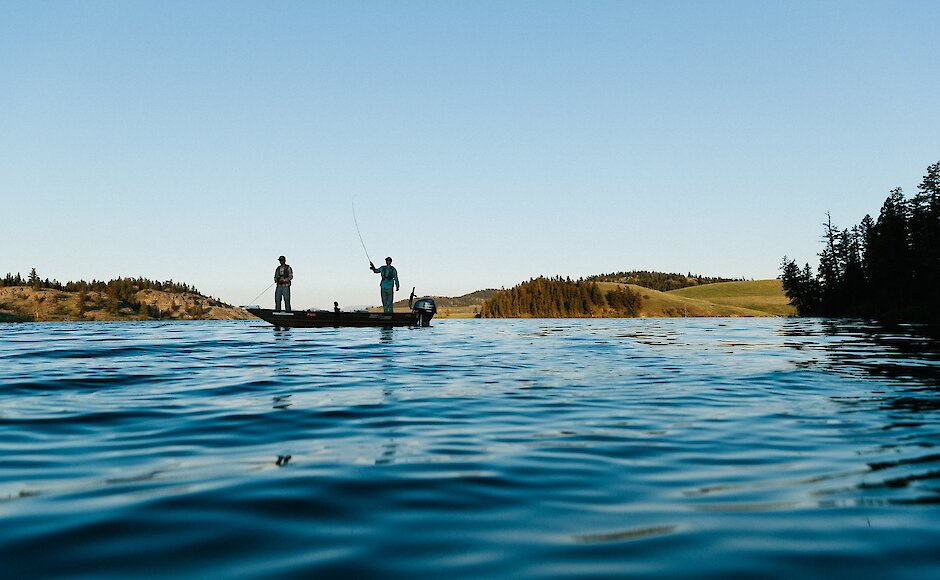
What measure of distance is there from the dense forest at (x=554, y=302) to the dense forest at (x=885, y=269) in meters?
63.0

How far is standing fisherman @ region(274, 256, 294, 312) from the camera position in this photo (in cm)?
4147

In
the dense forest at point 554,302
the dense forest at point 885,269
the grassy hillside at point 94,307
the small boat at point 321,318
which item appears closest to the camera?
the small boat at point 321,318

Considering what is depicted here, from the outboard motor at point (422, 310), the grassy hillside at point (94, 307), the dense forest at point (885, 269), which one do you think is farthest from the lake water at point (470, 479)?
the grassy hillside at point (94, 307)

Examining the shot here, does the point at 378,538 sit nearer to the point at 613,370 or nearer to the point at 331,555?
the point at 331,555

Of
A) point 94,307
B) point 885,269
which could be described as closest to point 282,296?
point 885,269

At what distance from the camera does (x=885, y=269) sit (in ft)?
317

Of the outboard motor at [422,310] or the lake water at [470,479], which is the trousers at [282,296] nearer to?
the outboard motor at [422,310]

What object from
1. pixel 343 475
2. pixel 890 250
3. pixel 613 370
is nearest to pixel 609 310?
pixel 890 250

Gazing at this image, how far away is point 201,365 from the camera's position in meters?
18.2

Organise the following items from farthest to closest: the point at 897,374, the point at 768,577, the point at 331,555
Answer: the point at 897,374 → the point at 331,555 → the point at 768,577

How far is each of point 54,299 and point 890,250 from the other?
7669 inches

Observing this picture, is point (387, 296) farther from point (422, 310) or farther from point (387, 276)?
point (422, 310)

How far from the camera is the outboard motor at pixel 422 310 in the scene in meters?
47.9

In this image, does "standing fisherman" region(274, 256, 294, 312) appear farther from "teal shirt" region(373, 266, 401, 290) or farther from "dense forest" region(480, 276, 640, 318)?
"dense forest" region(480, 276, 640, 318)
